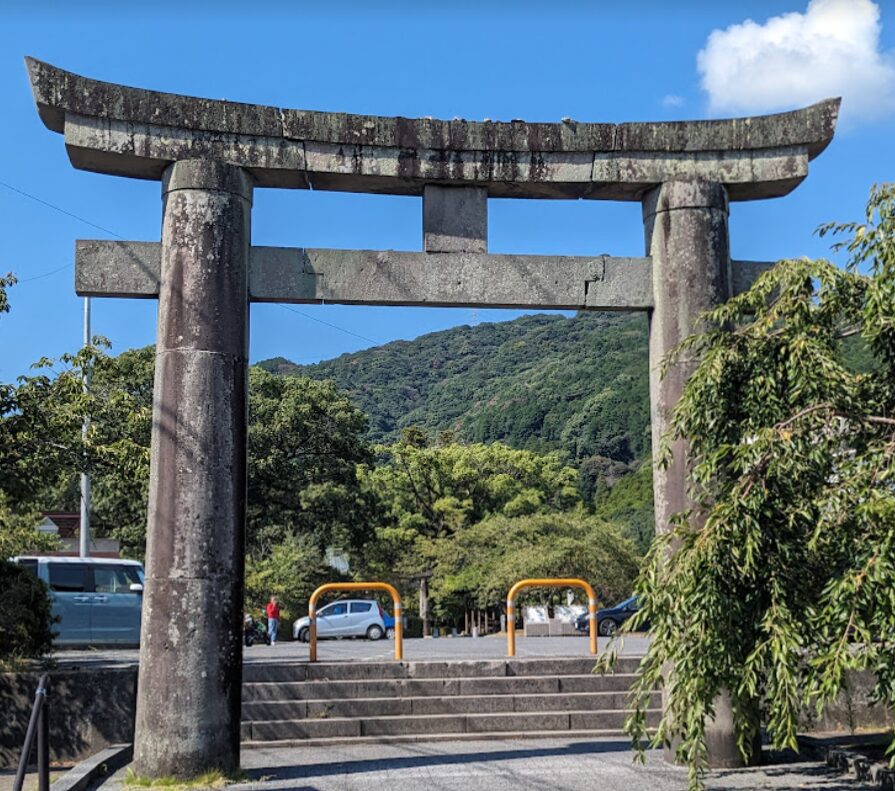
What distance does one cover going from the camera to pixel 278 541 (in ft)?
157

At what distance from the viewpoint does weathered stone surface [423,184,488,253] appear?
10.4 metres

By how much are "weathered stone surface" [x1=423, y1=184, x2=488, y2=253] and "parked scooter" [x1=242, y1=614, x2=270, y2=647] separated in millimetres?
21711

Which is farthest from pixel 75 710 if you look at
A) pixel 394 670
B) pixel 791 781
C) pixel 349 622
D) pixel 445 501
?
pixel 445 501

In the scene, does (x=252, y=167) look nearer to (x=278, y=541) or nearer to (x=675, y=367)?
(x=675, y=367)

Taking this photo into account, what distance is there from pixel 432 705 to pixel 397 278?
16.7 feet

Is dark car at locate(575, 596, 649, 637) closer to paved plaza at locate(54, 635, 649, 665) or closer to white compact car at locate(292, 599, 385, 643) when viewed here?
paved plaza at locate(54, 635, 649, 665)

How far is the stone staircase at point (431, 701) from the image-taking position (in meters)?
12.1

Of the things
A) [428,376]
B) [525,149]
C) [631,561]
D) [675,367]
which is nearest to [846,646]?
[675,367]

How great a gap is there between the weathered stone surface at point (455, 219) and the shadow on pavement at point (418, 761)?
480cm

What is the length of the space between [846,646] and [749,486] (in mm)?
1261

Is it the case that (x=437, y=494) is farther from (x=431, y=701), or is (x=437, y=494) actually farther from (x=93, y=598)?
(x=431, y=701)

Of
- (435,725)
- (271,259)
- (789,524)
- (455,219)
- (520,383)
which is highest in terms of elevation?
(520,383)

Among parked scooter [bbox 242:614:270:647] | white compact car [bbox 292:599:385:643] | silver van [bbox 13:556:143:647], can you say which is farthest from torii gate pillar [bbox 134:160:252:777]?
white compact car [bbox 292:599:385:643]

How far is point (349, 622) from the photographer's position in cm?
3378
